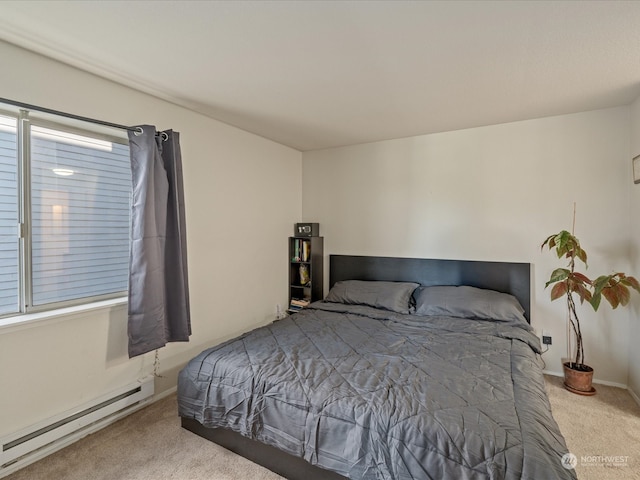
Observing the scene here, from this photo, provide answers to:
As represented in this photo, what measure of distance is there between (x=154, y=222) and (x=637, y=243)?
370 cm

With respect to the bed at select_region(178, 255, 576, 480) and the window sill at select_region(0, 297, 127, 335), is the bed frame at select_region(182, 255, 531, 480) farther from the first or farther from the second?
the window sill at select_region(0, 297, 127, 335)

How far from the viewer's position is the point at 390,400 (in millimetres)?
1478

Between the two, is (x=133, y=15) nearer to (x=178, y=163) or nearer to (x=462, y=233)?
(x=178, y=163)

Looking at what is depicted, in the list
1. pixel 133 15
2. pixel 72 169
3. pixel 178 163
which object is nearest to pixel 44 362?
pixel 72 169

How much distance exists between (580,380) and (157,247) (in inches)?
135

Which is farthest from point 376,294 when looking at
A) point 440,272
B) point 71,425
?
point 71,425

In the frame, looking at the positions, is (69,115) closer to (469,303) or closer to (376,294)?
(376,294)

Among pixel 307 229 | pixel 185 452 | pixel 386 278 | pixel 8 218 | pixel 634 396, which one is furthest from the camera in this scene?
pixel 307 229

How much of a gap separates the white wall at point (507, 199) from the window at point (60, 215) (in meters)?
2.38

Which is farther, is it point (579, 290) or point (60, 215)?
point (579, 290)

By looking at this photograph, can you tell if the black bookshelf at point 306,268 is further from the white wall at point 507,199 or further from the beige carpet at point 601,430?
the beige carpet at point 601,430

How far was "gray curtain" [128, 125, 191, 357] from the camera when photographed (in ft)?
7.12

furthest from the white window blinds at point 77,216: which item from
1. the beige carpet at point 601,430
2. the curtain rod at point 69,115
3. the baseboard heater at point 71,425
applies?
the beige carpet at point 601,430

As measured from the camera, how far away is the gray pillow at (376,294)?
308 centimetres
